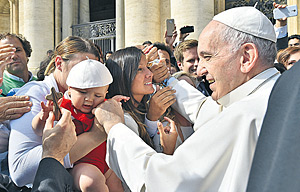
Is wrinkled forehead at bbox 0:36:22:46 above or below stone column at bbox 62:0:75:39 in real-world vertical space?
below

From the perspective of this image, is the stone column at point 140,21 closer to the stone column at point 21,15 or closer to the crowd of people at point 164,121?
the stone column at point 21,15

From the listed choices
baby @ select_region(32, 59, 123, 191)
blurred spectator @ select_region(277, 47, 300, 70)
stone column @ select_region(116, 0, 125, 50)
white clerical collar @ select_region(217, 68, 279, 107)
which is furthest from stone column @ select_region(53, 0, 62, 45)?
white clerical collar @ select_region(217, 68, 279, 107)

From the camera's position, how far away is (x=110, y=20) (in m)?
12.6

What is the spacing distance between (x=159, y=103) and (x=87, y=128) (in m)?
0.61

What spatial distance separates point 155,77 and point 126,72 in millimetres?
337

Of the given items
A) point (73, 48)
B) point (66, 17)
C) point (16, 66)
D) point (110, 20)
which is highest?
point (66, 17)

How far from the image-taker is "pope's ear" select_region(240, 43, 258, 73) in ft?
4.96

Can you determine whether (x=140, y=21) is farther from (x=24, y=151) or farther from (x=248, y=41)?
(x=248, y=41)

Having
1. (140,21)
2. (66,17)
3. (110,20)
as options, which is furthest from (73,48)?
(66,17)

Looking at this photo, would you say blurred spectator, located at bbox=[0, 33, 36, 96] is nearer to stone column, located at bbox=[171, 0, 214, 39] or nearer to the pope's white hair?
the pope's white hair

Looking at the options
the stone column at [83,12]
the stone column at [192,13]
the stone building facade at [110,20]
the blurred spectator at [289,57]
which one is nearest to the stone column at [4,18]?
the stone building facade at [110,20]

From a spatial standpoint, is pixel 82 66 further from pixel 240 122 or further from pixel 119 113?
pixel 240 122

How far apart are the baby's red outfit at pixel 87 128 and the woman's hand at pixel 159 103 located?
0.49m

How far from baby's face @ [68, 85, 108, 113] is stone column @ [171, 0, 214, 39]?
6685 millimetres
